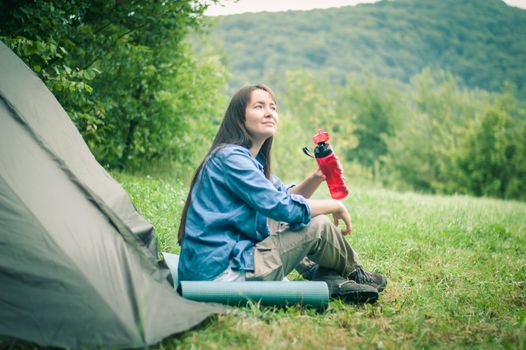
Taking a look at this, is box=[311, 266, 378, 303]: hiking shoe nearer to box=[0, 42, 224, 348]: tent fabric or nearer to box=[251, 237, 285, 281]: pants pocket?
box=[251, 237, 285, 281]: pants pocket

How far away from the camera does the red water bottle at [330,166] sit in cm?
320

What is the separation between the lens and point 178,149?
27.1 ft

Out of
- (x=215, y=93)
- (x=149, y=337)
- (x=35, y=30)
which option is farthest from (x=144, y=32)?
(x=149, y=337)

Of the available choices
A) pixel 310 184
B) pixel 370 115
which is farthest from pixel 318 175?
pixel 370 115

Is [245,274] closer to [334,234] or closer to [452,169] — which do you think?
[334,234]

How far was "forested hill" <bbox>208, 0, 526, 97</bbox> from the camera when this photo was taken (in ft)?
207

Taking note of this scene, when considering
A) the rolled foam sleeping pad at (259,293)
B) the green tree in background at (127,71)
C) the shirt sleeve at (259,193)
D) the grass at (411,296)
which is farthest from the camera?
the green tree in background at (127,71)

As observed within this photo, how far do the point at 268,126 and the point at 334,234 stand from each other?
0.82m

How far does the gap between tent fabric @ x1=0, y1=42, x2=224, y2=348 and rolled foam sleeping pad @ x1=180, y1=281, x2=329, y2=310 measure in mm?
98

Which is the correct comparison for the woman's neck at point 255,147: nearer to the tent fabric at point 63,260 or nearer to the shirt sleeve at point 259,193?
the shirt sleeve at point 259,193

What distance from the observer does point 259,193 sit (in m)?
2.85

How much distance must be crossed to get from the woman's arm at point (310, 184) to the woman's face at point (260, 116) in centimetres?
45

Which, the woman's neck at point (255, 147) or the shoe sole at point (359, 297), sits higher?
the woman's neck at point (255, 147)

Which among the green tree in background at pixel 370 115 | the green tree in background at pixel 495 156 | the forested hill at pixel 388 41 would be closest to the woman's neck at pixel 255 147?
the green tree in background at pixel 495 156
